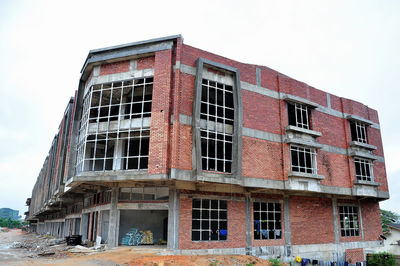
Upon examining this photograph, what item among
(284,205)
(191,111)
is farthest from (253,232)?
(191,111)

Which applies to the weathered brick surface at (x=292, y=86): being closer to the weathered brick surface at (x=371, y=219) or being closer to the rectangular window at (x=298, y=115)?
the rectangular window at (x=298, y=115)

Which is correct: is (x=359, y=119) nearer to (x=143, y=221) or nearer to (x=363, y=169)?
(x=363, y=169)

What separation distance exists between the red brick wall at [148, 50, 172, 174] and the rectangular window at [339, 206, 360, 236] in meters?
16.2

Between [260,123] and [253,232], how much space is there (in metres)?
7.09

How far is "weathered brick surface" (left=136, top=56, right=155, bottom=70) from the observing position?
1875 centimetres

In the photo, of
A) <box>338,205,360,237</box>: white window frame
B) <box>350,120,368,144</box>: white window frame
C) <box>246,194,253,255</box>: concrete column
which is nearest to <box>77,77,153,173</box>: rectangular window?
<box>246,194,253,255</box>: concrete column

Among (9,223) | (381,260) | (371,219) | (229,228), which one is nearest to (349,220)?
(371,219)

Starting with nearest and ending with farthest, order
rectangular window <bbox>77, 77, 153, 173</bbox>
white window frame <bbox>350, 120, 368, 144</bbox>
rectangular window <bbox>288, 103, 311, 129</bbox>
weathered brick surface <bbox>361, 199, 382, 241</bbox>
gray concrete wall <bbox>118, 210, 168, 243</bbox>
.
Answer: rectangular window <bbox>77, 77, 153, 173</bbox> < gray concrete wall <bbox>118, 210, 168, 243</bbox> < rectangular window <bbox>288, 103, 311, 129</bbox> < weathered brick surface <bbox>361, 199, 382, 241</bbox> < white window frame <bbox>350, 120, 368, 144</bbox>

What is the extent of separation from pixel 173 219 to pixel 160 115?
5.86 meters

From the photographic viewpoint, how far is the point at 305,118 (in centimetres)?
2308

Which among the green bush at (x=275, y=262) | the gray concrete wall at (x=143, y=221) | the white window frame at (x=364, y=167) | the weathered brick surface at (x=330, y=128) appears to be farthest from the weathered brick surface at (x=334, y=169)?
the gray concrete wall at (x=143, y=221)

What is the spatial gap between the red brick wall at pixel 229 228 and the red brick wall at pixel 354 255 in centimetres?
1019

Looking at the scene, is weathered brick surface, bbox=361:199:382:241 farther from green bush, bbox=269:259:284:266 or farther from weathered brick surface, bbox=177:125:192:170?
weathered brick surface, bbox=177:125:192:170

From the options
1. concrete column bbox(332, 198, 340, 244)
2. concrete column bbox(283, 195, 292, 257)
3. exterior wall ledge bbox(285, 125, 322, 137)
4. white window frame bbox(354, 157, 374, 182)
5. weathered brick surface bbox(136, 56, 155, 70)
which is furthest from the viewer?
white window frame bbox(354, 157, 374, 182)
